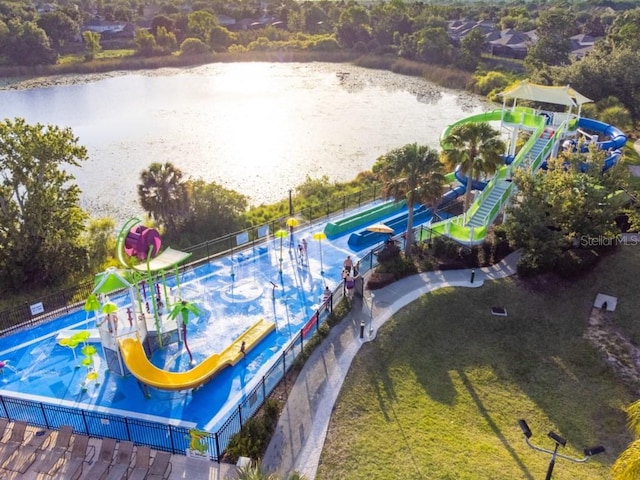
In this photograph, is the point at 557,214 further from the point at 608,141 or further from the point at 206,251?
the point at 206,251

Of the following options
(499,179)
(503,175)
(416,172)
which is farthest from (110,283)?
(503,175)

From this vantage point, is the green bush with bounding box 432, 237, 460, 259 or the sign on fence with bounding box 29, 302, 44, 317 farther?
the green bush with bounding box 432, 237, 460, 259

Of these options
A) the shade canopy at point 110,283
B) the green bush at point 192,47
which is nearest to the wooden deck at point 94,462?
the shade canopy at point 110,283

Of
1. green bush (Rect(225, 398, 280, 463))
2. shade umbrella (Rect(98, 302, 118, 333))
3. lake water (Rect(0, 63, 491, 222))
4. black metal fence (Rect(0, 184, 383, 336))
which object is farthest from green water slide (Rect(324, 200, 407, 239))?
green bush (Rect(225, 398, 280, 463))

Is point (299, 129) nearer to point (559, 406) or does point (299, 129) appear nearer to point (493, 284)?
point (493, 284)

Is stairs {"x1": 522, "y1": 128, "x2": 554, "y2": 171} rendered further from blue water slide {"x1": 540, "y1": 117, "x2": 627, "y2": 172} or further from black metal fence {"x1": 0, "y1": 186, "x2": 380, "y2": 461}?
black metal fence {"x1": 0, "y1": 186, "x2": 380, "y2": 461}

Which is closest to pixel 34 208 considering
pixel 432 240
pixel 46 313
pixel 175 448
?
pixel 46 313
